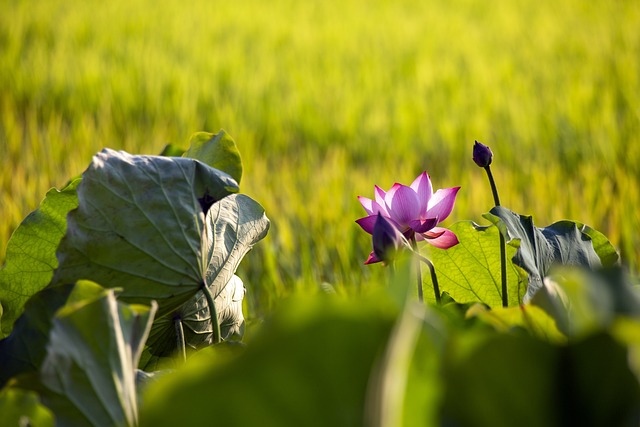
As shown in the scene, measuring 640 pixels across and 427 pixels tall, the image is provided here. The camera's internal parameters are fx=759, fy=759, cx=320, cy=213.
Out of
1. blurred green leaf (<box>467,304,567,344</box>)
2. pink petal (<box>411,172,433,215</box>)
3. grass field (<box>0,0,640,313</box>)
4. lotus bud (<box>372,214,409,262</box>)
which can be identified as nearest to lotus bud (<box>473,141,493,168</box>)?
pink petal (<box>411,172,433,215</box>)

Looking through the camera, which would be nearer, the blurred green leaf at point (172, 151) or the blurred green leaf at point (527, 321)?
the blurred green leaf at point (527, 321)

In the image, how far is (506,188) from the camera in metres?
1.94

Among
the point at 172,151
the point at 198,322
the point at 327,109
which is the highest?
the point at 172,151

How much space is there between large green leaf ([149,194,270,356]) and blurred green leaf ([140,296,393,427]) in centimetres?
31

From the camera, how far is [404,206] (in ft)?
1.95

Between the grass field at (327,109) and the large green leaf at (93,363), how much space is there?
94cm

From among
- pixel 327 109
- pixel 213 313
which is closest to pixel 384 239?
pixel 213 313

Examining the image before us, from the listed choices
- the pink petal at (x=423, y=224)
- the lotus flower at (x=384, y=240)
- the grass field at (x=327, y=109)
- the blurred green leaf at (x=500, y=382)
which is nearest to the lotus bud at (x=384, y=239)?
the lotus flower at (x=384, y=240)

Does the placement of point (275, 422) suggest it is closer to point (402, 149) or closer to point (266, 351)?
point (266, 351)

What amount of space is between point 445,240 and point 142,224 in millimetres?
217

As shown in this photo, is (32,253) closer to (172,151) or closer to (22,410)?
(172,151)

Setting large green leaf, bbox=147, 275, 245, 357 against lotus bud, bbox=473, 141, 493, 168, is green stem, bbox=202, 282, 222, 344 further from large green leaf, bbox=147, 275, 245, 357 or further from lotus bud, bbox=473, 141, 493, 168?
lotus bud, bbox=473, 141, 493, 168

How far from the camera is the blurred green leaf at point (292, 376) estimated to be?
0.22m

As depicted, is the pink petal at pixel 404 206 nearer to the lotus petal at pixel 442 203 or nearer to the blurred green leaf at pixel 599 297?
the lotus petal at pixel 442 203
